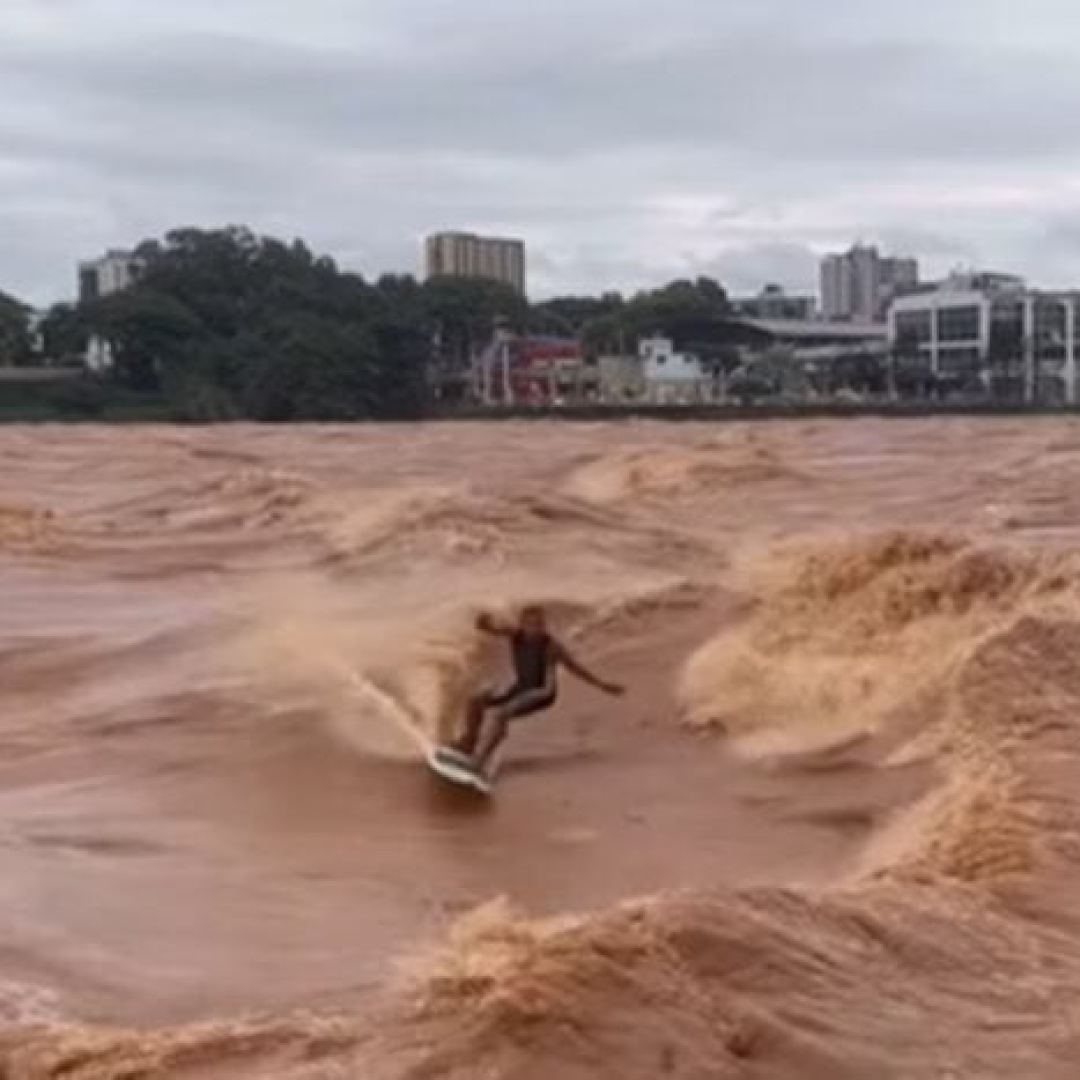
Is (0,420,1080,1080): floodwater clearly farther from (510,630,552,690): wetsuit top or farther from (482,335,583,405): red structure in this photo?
(482,335,583,405): red structure

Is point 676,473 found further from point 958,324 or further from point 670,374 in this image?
point 958,324

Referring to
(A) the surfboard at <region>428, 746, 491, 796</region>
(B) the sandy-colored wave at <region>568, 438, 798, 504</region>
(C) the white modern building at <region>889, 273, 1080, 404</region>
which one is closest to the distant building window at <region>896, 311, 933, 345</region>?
(C) the white modern building at <region>889, 273, 1080, 404</region>

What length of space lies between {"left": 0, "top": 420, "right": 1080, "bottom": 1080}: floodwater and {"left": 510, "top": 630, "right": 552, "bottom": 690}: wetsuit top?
455mm

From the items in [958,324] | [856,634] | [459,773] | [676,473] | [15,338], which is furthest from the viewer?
[958,324]

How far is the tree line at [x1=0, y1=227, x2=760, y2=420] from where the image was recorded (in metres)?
87.4

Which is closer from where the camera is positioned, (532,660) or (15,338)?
(532,660)

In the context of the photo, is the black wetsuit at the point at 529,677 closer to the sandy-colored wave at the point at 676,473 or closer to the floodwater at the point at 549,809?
the floodwater at the point at 549,809

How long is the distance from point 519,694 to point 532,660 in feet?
0.54

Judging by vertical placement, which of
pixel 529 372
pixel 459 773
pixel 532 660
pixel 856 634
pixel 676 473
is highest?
pixel 532 660

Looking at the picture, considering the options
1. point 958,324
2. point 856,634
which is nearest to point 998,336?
point 958,324

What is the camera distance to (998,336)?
111250mm

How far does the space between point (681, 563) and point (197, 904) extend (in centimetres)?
1185

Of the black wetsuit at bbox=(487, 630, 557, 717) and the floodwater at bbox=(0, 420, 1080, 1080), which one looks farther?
the black wetsuit at bbox=(487, 630, 557, 717)

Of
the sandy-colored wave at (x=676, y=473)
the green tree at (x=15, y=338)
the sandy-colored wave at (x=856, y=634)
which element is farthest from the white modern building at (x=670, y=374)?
the sandy-colored wave at (x=856, y=634)
